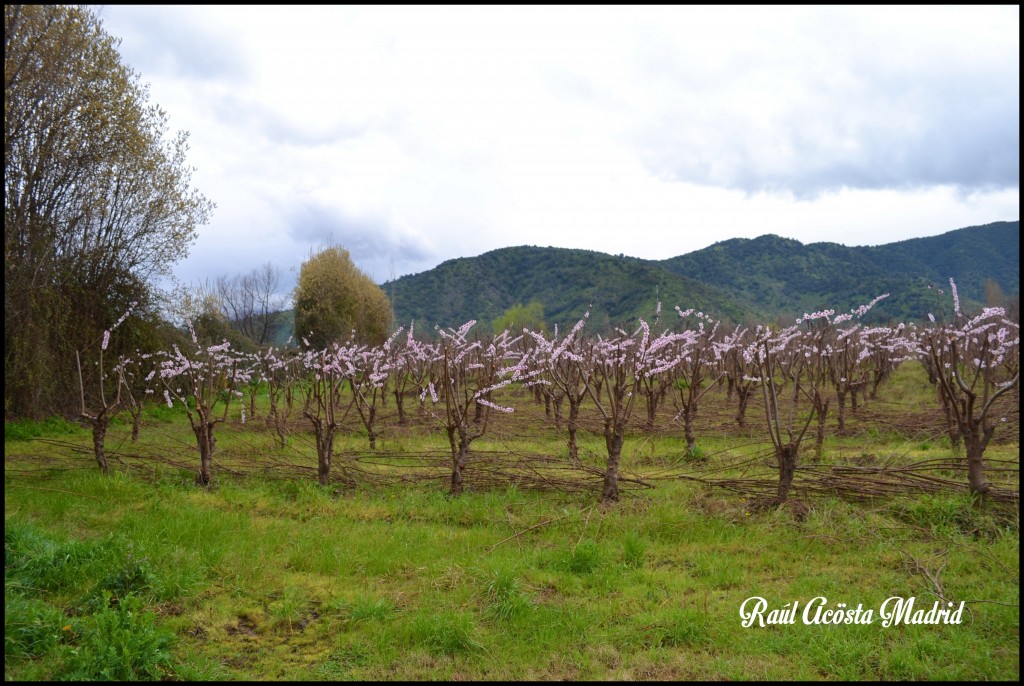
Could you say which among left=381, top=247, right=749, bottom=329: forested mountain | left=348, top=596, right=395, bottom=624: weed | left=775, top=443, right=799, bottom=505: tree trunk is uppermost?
left=381, top=247, right=749, bottom=329: forested mountain

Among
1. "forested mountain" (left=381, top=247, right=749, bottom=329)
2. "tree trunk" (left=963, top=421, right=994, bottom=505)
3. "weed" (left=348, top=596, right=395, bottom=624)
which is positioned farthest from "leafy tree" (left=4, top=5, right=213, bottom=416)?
"forested mountain" (left=381, top=247, right=749, bottom=329)

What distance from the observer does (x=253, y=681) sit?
11.4 ft

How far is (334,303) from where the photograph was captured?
31828 millimetres

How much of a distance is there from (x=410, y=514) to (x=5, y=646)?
3.82 meters

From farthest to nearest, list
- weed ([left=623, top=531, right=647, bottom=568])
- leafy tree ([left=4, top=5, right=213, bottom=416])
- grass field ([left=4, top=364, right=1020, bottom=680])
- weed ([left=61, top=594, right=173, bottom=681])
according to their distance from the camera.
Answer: leafy tree ([left=4, top=5, right=213, bottom=416])
weed ([left=623, top=531, right=647, bottom=568])
grass field ([left=4, top=364, right=1020, bottom=680])
weed ([left=61, top=594, right=173, bottom=681])

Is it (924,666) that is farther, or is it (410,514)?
(410,514)

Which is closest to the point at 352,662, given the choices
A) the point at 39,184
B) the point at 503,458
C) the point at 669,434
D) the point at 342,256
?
the point at 503,458

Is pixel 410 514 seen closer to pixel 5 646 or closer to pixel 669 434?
pixel 5 646

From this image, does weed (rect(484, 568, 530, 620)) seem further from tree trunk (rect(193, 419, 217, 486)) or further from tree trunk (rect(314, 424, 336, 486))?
tree trunk (rect(193, 419, 217, 486))

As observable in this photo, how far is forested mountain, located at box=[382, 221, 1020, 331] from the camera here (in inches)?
1871

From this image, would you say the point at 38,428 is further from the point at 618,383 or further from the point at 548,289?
the point at 548,289

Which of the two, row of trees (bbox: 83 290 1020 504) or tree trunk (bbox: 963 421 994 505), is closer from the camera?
tree trunk (bbox: 963 421 994 505)

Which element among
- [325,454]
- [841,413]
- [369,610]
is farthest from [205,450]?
[841,413]

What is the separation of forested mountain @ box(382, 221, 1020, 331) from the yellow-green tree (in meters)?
11.5
